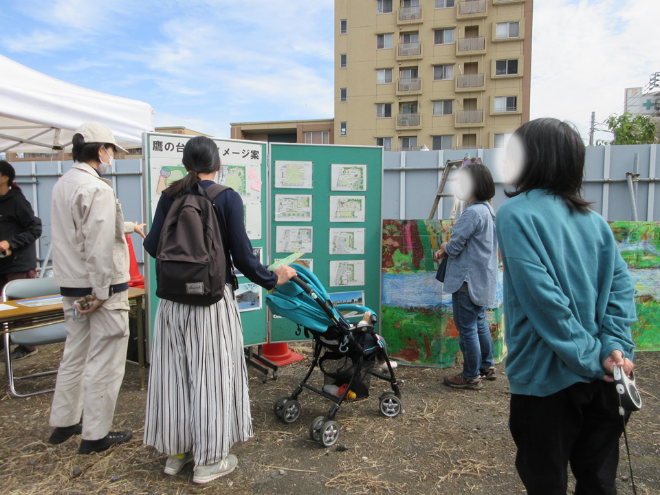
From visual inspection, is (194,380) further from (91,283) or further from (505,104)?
(505,104)

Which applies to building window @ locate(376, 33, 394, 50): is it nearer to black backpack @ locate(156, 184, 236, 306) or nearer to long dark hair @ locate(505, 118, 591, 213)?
black backpack @ locate(156, 184, 236, 306)

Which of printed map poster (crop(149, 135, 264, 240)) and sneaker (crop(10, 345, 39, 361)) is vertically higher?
printed map poster (crop(149, 135, 264, 240))

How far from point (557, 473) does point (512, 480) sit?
4.08ft

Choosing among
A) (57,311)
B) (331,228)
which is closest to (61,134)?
(57,311)

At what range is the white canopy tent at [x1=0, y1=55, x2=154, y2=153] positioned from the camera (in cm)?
377

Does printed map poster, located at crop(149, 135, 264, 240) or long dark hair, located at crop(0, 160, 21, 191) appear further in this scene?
long dark hair, located at crop(0, 160, 21, 191)

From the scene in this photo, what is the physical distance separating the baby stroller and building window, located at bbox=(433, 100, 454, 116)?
31.7 metres

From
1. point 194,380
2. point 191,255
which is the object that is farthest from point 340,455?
point 191,255

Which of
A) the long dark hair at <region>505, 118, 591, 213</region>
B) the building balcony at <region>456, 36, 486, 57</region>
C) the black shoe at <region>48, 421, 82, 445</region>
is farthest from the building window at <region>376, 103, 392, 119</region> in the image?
the long dark hair at <region>505, 118, 591, 213</region>

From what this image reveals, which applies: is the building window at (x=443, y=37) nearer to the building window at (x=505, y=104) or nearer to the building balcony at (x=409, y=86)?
the building balcony at (x=409, y=86)

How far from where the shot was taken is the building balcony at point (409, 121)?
105 feet

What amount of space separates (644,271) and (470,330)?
2.63 m

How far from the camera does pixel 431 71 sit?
3206cm

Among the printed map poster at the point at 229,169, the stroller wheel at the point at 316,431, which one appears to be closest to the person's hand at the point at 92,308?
the printed map poster at the point at 229,169
